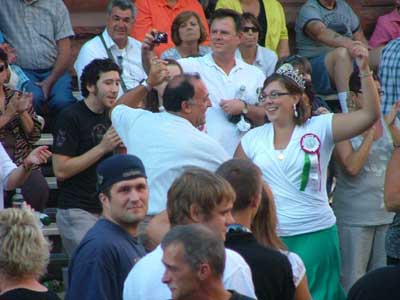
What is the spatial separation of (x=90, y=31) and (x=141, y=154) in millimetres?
4013

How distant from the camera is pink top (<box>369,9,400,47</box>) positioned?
37.5 ft

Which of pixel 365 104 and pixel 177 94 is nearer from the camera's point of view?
pixel 177 94

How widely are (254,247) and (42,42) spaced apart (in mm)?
4943

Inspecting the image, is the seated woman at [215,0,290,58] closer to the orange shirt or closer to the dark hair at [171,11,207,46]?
the orange shirt

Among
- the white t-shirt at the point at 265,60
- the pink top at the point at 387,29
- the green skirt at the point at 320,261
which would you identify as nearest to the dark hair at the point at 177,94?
the green skirt at the point at 320,261

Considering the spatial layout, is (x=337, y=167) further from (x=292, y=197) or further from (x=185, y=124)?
(x=185, y=124)

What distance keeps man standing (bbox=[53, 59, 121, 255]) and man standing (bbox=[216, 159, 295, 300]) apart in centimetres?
255

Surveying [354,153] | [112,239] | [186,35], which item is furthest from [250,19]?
[112,239]

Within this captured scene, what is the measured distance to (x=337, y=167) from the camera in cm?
873

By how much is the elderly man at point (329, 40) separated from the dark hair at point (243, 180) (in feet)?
15.2

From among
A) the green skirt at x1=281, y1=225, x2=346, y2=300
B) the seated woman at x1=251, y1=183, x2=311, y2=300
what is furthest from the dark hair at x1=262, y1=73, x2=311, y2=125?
the seated woman at x1=251, y1=183, x2=311, y2=300

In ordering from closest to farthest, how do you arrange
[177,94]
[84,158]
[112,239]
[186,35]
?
[112,239] → [177,94] → [84,158] → [186,35]

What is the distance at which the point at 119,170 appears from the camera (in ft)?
18.9

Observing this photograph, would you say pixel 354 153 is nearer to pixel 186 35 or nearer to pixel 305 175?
pixel 305 175
